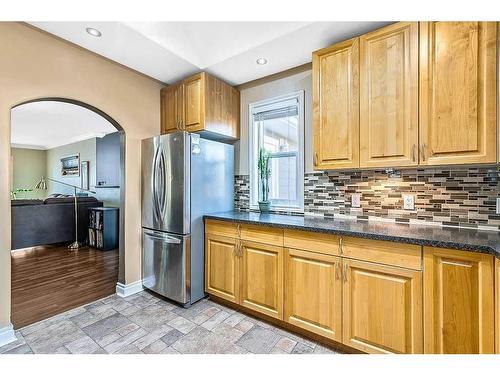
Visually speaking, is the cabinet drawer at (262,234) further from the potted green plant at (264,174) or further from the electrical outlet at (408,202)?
the electrical outlet at (408,202)

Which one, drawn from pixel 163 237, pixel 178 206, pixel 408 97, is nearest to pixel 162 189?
pixel 178 206

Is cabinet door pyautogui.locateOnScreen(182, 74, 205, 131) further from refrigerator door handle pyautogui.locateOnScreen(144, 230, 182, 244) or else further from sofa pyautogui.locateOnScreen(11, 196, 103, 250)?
sofa pyautogui.locateOnScreen(11, 196, 103, 250)

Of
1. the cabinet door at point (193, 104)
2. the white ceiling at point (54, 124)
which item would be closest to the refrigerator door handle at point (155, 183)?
the cabinet door at point (193, 104)

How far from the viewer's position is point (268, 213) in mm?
2631

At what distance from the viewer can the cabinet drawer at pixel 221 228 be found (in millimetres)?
2268

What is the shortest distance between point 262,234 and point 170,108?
190 cm

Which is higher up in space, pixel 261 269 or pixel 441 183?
pixel 441 183

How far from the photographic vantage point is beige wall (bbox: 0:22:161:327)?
181 cm

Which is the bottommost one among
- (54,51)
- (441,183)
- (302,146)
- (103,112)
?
A: (441,183)

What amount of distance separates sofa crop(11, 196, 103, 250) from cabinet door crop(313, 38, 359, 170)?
5.20 metres
